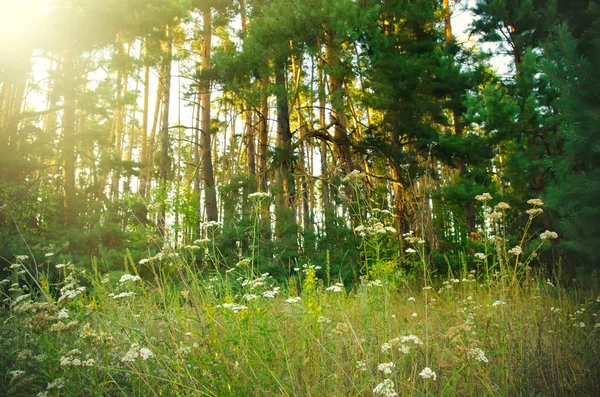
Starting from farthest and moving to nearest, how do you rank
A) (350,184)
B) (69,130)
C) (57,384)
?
(69,130) < (350,184) < (57,384)

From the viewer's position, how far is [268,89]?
882 cm

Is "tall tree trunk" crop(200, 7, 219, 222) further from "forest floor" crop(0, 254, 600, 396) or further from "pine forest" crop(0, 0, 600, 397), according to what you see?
"forest floor" crop(0, 254, 600, 396)

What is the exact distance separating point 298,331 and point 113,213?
325 inches

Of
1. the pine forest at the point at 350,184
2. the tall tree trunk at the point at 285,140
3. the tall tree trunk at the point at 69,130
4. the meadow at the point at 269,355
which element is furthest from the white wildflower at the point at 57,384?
the tall tree trunk at the point at 69,130

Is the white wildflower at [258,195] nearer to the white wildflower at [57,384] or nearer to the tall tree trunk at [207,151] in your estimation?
the white wildflower at [57,384]

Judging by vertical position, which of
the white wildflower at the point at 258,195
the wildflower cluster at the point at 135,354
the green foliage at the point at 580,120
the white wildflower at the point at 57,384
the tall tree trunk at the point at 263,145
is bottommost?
the white wildflower at the point at 57,384

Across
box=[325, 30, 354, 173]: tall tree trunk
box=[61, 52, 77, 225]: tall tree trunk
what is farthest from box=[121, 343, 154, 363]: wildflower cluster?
box=[61, 52, 77, 225]: tall tree trunk

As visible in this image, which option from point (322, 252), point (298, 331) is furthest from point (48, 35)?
point (298, 331)

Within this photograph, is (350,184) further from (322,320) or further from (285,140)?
(285,140)

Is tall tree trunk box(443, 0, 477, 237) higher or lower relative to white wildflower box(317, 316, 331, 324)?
higher

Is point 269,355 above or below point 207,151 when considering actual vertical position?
below

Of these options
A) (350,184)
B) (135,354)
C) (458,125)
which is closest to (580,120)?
(350,184)

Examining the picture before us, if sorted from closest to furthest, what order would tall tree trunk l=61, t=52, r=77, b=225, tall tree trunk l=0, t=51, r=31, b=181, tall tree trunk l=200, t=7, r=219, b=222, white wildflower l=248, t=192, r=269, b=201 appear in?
1. white wildflower l=248, t=192, r=269, b=201
2. tall tree trunk l=0, t=51, r=31, b=181
3. tall tree trunk l=61, t=52, r=77, b=225
4. tall tree trunk l=200, t=7, r=219, b=222

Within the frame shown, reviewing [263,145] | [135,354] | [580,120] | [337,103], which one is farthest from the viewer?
[263,145]
